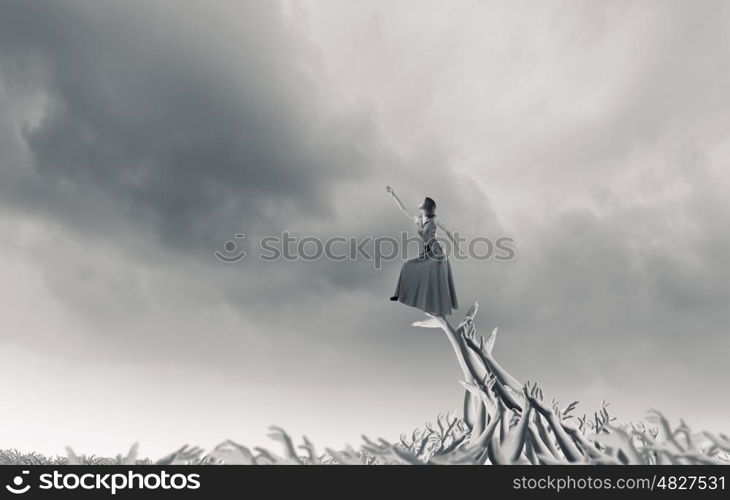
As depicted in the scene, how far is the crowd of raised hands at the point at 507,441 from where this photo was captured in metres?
9.91

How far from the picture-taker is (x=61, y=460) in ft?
46.1

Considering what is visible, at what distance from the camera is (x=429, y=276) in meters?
11.6

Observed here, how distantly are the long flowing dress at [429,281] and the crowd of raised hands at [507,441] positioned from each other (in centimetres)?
43

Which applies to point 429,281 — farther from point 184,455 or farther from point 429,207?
point 184,455

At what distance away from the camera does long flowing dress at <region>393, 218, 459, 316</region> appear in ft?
37.8

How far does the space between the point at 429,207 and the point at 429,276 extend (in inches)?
56.2

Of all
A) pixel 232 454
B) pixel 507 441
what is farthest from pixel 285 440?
pixel 507 441

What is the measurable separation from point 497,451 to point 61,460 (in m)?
10.6

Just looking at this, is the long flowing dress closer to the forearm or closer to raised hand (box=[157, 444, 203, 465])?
the forearm
